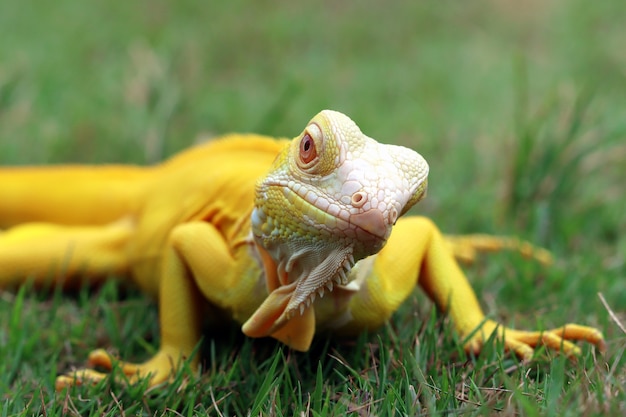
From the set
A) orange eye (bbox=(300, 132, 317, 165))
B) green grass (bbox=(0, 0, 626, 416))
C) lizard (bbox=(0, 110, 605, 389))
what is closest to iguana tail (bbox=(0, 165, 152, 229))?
lizard (bbox=(0, 110, 605, 389))

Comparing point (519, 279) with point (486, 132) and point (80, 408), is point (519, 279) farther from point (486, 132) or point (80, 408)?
point (486, 132)

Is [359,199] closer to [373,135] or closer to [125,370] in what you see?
[125,370]

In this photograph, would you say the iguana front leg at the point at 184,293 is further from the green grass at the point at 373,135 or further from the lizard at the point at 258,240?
the green grass at the point at 373,135

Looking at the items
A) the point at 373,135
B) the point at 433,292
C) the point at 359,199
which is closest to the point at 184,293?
the point at 433,292

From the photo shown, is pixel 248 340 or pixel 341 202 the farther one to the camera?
pixel 248 340

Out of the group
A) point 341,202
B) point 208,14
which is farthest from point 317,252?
point 208,14

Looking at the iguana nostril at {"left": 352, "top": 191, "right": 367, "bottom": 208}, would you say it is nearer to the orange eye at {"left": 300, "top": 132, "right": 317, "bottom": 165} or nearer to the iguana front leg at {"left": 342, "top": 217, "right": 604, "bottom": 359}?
the orange eye at {"left": 300, "top": 132, "right": 317, "bottom": 165}

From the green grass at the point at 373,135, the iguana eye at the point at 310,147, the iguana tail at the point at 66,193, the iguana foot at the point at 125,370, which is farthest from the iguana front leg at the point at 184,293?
the iguana tail at the point at 66,193

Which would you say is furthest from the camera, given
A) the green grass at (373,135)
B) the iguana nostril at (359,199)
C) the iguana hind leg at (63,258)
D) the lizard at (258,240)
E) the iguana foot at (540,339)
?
the iguana hind leg at (63,258)
